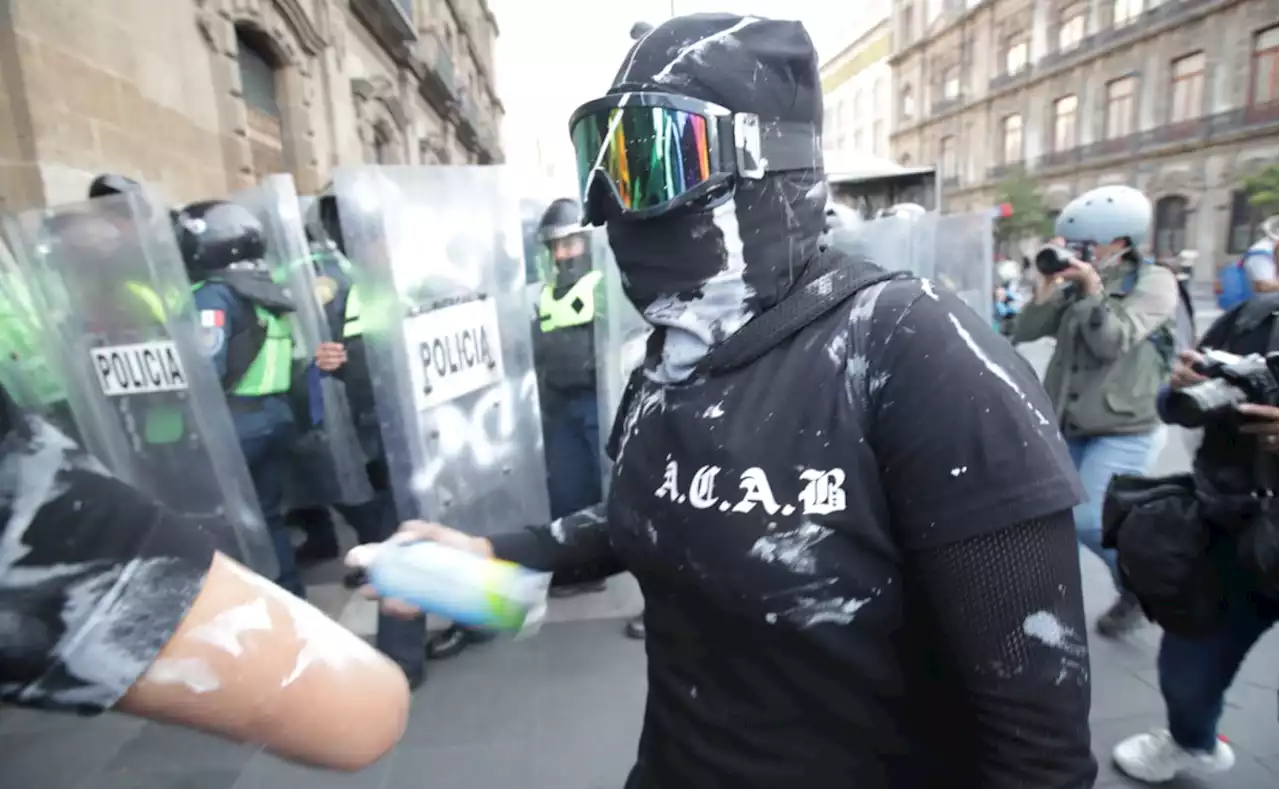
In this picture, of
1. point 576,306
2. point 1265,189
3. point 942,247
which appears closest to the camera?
point 576,306

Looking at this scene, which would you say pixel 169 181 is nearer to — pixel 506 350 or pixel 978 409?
pixel 506 350

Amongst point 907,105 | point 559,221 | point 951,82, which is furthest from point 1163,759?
point 951,82

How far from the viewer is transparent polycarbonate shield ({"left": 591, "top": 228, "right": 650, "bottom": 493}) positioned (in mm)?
3785

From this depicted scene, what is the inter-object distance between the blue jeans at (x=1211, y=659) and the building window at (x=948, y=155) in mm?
27572

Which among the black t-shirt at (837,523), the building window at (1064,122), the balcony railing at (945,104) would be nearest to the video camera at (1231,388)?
the black t-shirt at (837,523)

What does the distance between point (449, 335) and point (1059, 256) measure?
2529mm

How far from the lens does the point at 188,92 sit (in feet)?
18.4

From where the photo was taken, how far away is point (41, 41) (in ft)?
12.7

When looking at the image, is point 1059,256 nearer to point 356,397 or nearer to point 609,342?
point 609,342

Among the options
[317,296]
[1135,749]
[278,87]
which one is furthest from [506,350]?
[278,87]

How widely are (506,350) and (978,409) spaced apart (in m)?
2.73

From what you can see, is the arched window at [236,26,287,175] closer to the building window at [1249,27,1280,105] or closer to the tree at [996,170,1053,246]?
the building window at [1249,27,1280,105]

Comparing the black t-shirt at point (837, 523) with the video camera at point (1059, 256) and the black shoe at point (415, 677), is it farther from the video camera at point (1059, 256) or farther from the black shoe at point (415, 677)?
the video camera at point (1059, 256)

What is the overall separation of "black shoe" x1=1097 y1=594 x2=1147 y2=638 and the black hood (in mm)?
2837
